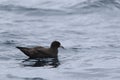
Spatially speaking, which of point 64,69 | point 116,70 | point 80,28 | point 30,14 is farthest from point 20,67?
point 30,14

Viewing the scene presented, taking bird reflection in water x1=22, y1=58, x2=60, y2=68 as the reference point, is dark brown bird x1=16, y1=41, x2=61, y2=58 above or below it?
above

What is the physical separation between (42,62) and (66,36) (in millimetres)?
3622

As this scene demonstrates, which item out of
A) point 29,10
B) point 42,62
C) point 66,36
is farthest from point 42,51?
point 29,10

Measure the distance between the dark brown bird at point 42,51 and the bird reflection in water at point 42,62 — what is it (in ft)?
0.59

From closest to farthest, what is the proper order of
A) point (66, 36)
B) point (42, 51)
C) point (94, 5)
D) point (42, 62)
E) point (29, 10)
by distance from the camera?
point (42, 62), point (42, 51), point (66, 36), point (29, 10), point (94, 5)

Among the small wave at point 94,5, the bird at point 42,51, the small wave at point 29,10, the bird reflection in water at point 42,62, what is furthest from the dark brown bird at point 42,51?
the small wave at point 94,5

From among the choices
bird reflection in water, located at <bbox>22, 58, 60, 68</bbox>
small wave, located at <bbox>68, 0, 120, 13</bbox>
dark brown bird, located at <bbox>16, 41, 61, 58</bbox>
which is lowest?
bird reflection in water, located at <bbox>22, 58, 60, 68</bbox>

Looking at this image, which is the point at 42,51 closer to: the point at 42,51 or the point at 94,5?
the point at 42,51

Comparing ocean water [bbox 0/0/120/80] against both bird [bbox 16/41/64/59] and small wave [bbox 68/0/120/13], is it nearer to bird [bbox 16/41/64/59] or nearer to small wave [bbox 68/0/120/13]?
small wave [bbox 68/0/120/13]

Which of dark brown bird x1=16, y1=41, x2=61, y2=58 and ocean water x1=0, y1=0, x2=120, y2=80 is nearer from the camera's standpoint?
ocean water x1=0, y1=0, x2=120, y2=80

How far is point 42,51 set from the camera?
20188 mm

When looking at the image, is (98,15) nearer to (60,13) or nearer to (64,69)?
(60,13)

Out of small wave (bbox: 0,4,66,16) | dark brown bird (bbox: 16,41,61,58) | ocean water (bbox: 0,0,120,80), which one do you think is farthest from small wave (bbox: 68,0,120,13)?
dark brown bird (bbox: 16,41,61,58)

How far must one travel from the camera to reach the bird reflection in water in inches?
745
